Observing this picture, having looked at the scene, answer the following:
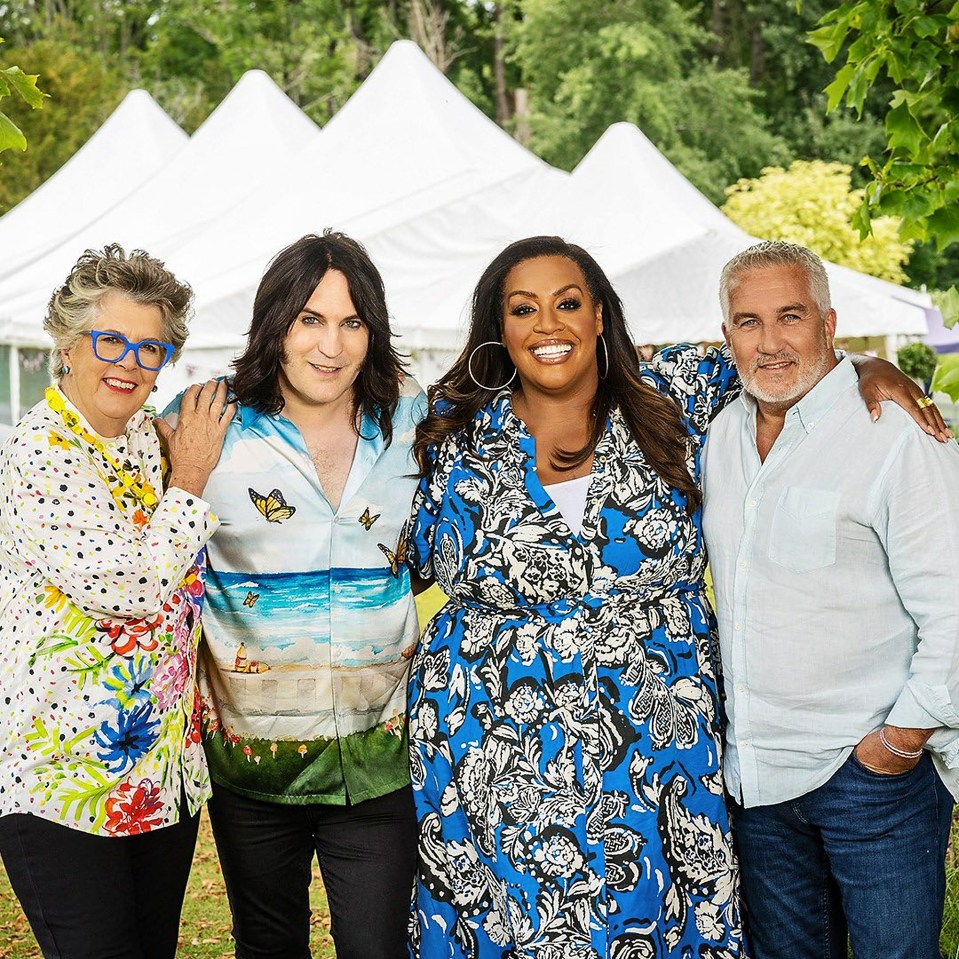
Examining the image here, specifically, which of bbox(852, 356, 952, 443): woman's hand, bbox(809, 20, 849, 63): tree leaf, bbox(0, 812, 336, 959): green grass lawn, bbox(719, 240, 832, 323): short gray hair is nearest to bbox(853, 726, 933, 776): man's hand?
bbox(852, 356, 952, 443): woman's hand

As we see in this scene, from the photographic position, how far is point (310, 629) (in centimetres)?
340

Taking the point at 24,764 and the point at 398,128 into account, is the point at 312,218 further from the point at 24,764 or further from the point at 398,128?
the point at 24,764

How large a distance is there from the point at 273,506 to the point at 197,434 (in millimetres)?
278

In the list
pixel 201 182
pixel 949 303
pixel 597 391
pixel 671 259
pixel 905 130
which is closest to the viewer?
pixel 949 303

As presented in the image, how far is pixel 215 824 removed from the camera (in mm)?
3547

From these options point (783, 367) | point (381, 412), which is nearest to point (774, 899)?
point (783, 367)

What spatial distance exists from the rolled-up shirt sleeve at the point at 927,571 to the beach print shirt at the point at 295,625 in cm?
132

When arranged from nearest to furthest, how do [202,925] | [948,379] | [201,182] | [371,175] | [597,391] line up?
[948,379] → [597,391] → [202,925] → [371,175] → [201,182]

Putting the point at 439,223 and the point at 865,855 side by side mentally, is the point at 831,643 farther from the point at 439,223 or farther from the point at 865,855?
the point at 439,223

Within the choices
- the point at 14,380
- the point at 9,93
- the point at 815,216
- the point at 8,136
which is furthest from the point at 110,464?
the point at 815,216

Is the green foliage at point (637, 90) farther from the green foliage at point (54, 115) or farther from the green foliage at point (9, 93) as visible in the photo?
the green foliage at point (9, 93)

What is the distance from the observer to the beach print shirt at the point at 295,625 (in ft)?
11.2

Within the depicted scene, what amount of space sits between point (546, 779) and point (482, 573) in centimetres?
55

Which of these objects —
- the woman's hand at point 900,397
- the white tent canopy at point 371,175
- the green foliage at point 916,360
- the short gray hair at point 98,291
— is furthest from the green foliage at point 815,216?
the short gray hair at point 98,291
